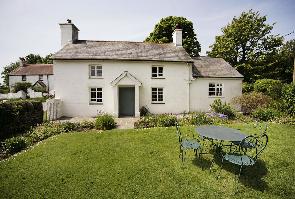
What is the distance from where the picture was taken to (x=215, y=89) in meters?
22.6

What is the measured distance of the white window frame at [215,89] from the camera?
22.6 metres

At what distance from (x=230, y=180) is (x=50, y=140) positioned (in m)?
9.28

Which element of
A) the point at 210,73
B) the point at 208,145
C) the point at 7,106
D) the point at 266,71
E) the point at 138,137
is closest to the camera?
the point at 208,145

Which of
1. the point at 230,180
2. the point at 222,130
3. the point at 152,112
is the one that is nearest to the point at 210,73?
the point at 152,112

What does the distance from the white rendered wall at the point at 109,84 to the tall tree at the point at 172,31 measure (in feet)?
58.6

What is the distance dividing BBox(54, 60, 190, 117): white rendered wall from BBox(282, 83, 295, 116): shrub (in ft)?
27.9

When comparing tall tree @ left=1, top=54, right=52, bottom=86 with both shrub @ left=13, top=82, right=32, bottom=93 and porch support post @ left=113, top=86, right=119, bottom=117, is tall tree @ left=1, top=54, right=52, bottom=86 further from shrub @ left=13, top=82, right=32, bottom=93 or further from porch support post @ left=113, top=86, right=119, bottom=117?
porch support post @ left=113, top=86, right=119, bottom=117

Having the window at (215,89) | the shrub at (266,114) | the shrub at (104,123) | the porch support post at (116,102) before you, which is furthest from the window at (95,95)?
the shrub at (266,114)

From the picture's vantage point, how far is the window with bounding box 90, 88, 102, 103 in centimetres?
2039

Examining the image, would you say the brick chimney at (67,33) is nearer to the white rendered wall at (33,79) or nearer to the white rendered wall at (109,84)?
the white rendered wall at (109,84)

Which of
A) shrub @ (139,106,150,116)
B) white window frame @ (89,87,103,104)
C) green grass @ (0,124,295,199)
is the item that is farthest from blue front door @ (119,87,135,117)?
green grass @ (0,124,295,199)

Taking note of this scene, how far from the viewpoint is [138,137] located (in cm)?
1145

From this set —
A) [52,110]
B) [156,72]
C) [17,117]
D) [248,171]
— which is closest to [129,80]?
[156,72]

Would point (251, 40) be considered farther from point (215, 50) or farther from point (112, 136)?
point (112, 136)
